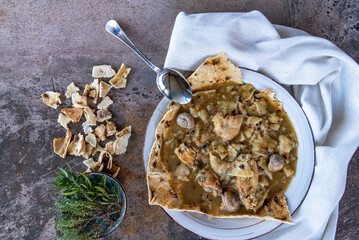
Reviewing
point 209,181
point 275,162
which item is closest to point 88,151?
point 209,181

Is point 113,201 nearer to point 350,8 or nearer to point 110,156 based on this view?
point 110,156

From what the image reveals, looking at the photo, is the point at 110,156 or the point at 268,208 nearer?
the point at 268,208

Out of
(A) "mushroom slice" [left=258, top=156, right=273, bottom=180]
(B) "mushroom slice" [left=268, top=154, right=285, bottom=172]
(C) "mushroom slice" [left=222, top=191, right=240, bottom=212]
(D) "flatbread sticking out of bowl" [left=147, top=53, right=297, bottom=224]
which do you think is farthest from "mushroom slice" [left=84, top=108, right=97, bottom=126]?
(B) "mushroom slice" [left=268, top=154, right=285, bottom=172]

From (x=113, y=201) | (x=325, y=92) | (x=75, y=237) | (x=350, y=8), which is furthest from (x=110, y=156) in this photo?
(x=350, y=8)

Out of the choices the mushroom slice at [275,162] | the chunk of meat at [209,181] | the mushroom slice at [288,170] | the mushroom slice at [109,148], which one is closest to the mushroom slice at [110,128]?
the mushroom slice at [109,148]

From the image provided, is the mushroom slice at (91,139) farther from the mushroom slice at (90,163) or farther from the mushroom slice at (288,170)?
the mushroom slice at (288,170)

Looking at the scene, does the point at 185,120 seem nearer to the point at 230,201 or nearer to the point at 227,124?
the point at 227,124
